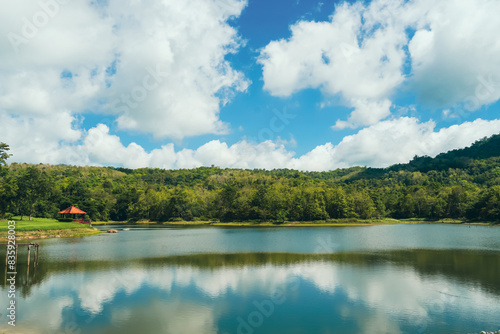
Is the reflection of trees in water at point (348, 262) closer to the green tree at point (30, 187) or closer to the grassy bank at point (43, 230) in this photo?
the grassy bank at point (43, 230)

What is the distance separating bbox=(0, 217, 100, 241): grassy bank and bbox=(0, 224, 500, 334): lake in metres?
18.7

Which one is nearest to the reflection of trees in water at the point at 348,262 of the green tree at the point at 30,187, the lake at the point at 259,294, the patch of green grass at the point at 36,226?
the lake at the point at 259,294

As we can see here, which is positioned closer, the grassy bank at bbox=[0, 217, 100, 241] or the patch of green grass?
the grassy bank at bbox=[0, 217, 100, 241]

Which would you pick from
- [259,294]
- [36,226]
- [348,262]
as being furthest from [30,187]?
[348,262]

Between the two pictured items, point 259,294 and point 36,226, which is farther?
point 36,226

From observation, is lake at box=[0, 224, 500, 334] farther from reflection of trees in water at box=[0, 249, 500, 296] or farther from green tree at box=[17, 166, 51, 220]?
green tree at box=[17, 166, 51, 220]

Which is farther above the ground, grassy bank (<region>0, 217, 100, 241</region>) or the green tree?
the green tree

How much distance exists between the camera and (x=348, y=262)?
3106cm

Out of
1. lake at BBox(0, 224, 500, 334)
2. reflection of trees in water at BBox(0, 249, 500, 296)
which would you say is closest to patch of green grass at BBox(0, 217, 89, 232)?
lake at BBox(0, 224, 500, 334)

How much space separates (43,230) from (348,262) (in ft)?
164

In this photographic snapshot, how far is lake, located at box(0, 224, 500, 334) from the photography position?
15625 millimetres

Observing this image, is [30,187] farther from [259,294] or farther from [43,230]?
[259,294]

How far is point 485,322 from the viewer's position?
1527cm

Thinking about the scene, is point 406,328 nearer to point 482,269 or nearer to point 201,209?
point 482,269
